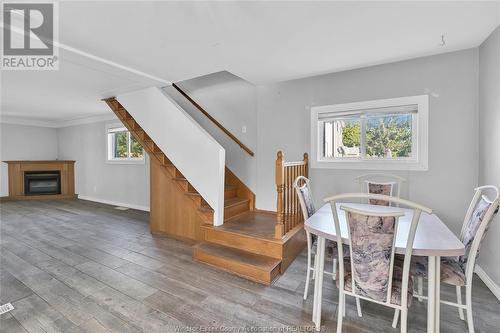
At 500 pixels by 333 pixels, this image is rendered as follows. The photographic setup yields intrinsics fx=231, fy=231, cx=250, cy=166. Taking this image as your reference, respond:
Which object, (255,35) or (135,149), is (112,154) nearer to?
(135,149)

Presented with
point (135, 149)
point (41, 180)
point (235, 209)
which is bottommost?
point (235, 209)

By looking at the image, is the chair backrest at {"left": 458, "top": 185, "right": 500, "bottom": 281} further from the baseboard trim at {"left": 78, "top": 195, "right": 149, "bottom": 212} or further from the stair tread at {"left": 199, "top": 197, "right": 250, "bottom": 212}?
the baseboard trim at {"left": 78, "top": 195, "right": 149, "bottom": 212}

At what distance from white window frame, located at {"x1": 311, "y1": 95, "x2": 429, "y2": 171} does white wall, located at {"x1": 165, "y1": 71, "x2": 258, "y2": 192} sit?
3.45 ft

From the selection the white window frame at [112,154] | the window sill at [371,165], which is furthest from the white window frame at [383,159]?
the white window frame at [112,154]

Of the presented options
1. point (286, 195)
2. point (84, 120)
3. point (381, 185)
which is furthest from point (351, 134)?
point (84, 120)

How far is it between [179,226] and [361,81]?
131 inches

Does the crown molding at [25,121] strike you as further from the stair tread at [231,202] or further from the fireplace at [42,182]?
the stair tread at [231,202]

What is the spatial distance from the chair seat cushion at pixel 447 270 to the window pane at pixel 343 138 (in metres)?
1.70

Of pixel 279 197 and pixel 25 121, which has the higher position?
pixel 25 121

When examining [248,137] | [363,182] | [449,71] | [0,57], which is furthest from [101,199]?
[449,71]

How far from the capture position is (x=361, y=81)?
120 inches

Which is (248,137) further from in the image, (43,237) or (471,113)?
(43,237)

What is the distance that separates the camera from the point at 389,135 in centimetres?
299

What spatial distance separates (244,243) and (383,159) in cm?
208
